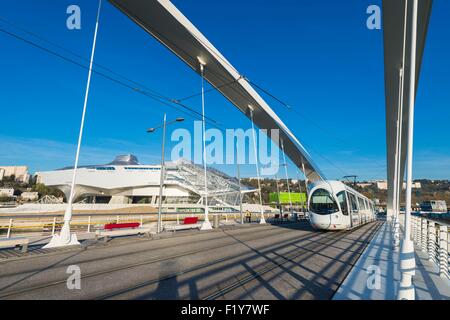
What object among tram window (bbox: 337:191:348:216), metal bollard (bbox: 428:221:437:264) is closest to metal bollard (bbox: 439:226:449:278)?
metal bollard (bbox: 428:221:437:264)

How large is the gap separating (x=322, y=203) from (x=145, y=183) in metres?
76.4

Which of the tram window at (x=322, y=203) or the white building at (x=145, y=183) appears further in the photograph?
the white building at (x=145, y=183)

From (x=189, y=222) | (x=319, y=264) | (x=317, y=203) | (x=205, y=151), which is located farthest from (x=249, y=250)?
(x=205, y=151)

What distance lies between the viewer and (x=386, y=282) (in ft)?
21.4

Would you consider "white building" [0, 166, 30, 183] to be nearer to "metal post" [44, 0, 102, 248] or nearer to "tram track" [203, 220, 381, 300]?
"metal post" [44, 0, 102, 248]

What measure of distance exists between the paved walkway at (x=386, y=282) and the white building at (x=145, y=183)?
244 ft

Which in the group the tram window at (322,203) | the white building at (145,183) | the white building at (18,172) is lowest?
the tram window at (322,203)

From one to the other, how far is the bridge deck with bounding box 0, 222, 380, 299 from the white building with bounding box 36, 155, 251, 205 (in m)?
72.7

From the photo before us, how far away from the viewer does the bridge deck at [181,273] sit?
18.5 ft

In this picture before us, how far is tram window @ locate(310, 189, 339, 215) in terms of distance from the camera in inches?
723

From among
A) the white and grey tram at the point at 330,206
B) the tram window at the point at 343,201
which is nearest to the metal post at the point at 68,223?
the white and grey tram at the point at 330,206

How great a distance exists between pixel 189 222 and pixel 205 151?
6.12 meters

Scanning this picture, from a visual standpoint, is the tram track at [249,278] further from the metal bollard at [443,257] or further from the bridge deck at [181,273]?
the metal bollard at [443,257]
